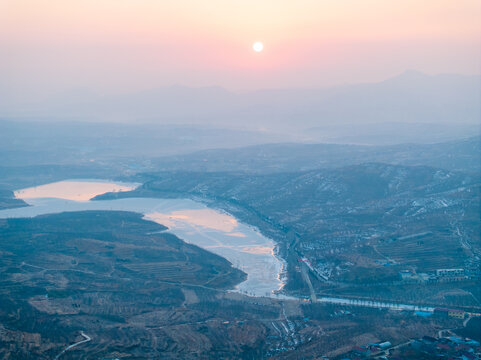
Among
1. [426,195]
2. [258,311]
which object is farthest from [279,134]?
[258,311]

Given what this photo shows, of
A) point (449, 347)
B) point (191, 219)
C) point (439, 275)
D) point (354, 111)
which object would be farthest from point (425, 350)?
point (354, 111)

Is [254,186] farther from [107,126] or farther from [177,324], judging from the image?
[107,126]

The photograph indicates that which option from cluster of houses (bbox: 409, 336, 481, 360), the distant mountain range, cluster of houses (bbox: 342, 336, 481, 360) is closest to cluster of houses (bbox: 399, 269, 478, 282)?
cluster of houses (bbox: 409, 336, 481, 360)

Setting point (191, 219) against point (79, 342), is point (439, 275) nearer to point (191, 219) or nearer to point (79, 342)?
point (79, 342)

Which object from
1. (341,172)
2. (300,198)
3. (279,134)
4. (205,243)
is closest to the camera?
(205,243)

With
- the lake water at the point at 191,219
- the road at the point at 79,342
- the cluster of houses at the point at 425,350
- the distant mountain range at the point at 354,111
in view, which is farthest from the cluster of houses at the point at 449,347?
the distant mountain range at the point at 354,111

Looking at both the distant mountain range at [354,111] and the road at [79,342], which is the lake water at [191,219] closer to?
the road at [79,342]

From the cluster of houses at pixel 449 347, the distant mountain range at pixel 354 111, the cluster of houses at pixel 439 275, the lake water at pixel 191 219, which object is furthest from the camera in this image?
the distant mountain range at pixel 354 111

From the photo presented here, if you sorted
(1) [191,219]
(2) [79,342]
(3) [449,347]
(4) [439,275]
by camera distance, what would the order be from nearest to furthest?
(3) [449,347]
(2) [79,342]
(4) [439,275]
(1) [191,219]
